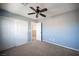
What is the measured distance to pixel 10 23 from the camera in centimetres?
192

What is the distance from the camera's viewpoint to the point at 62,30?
2213 mm

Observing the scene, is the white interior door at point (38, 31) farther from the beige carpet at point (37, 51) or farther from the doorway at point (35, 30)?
the beige carpet at point (37, 51)

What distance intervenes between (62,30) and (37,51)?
0.94m

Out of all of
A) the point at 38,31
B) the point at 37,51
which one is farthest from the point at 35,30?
the point at 37,51

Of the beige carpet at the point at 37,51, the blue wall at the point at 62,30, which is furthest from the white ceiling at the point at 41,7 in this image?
the beige carpet at the point at 37,51

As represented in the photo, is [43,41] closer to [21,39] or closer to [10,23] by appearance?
[21,39]

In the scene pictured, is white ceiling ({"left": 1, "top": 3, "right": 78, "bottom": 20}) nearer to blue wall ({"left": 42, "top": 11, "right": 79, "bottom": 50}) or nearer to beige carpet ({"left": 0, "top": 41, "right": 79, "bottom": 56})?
blue wall ({"left": 42, "top": 11, "right": 79, "bottom": 50})

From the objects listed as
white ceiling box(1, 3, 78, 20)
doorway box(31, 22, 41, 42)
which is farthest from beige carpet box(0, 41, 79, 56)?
white ceiling box(1, 3, 78, 20)

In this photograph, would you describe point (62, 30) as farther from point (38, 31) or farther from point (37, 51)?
point (37, 51)

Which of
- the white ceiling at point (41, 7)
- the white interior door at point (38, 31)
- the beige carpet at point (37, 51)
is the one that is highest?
the white ceiling at point (41, 7)

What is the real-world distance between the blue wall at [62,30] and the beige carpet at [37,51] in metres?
0.19

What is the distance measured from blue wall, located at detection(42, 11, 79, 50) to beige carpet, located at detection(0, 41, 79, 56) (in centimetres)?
19

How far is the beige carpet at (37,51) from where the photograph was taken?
179cm

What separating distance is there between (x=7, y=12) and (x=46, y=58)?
4.85ft
